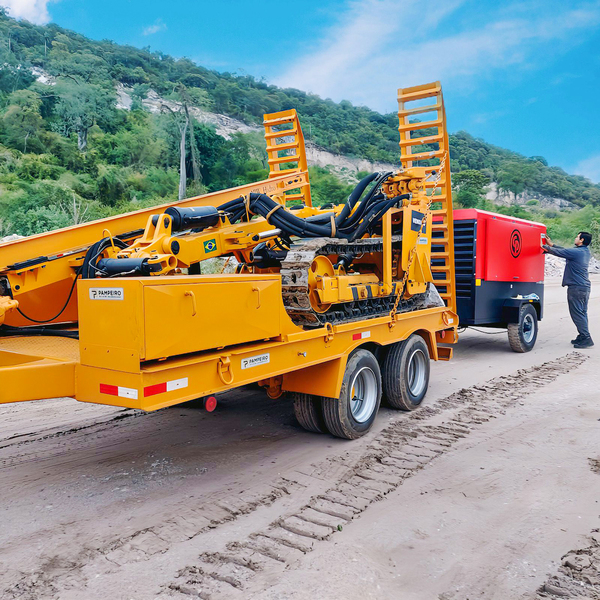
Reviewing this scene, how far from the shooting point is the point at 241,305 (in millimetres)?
3994

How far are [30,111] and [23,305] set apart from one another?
110 ft

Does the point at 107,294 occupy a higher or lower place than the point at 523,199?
lower

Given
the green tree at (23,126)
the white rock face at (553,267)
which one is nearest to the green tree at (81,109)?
the green tree at (23,126)

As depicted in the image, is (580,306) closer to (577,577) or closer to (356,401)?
(356,401)

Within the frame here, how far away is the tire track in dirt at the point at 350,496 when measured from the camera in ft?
10.3

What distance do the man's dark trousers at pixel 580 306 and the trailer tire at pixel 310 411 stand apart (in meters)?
7.14

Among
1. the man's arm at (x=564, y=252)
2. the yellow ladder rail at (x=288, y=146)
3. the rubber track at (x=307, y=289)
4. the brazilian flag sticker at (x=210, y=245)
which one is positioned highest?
the yellow ladder rail at (x=288, y=146)

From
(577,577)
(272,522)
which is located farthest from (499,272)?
(272,522)

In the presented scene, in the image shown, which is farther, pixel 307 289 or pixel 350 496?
pixel 307 289

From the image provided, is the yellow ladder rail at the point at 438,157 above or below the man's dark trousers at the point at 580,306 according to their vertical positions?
above

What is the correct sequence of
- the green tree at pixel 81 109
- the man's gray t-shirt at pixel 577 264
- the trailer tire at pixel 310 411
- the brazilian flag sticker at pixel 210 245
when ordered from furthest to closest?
1. the green tree at pixel 81 109
2. the man's gray t-shirt at pixel 577 264
3. the trailer tire at pixel 310 411
4. the brazilian flag sticker at pixel 210 245

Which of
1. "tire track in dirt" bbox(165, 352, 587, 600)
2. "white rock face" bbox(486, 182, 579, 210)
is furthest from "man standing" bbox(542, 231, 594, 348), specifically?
"white rock face" bbox(486, 182, 579, 210)

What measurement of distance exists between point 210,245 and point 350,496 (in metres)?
2.51

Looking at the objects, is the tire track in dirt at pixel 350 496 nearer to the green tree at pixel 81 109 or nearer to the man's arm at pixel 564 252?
the man's arm at pixel 564 252
